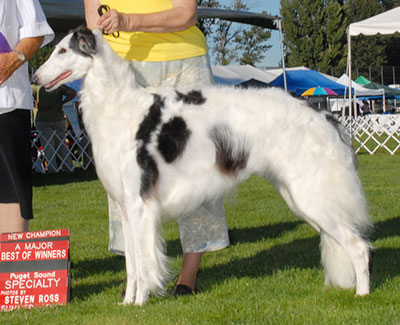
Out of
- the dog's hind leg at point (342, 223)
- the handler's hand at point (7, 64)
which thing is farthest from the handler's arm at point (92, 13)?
the dog's hind leg at point (342, 223)

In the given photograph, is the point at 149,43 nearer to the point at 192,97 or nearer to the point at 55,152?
the point at 192,97

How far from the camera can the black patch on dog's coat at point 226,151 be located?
141 inches

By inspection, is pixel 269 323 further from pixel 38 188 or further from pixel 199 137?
pixel 38 188

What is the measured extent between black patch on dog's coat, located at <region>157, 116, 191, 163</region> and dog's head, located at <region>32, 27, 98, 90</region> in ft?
2.00

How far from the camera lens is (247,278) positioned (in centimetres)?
436

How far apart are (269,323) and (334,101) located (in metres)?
37.3

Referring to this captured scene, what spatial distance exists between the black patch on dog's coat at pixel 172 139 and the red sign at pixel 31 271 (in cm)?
96

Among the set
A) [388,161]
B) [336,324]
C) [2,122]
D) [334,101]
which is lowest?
[334,101]

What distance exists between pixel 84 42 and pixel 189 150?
2.92 feet

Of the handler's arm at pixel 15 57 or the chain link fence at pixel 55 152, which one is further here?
the chain link fence at pixel 55 152

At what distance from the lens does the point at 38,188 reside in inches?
418

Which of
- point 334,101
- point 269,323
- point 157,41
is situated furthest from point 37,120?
point 334,101

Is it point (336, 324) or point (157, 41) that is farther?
point (157, 41)

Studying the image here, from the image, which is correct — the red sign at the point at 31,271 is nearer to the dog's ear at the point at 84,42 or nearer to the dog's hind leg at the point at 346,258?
the dog's ear at the point at 84,42
